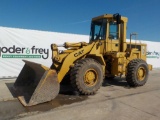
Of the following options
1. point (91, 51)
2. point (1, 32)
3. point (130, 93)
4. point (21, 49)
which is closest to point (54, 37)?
point (21, 49)

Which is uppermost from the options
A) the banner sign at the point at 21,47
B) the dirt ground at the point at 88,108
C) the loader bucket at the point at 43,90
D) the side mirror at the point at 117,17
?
the side mirror at the point at 117,17

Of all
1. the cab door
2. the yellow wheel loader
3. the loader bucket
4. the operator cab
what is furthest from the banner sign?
the cab door

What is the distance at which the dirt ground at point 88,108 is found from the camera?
480 cm

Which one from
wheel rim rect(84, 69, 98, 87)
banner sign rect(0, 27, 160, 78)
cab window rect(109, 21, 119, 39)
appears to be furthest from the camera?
banner sign rect(0, 27, 160, 78)

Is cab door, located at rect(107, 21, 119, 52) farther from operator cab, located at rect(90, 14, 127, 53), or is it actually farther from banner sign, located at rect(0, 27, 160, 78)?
banner sign, located at rect(0, 27, 160, 78)

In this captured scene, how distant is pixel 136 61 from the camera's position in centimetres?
852

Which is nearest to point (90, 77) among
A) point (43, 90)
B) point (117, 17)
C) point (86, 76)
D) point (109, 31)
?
point (86, 76)

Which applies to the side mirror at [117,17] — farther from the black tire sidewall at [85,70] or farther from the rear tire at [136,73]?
the black tire sidewall at [85,70]

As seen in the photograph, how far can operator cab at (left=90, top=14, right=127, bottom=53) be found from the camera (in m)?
Answer: 8.08

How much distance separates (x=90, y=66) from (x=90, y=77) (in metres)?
0.39

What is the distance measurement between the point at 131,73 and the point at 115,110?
126 inches

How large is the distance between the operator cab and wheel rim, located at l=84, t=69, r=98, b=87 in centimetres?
151

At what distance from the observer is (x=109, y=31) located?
8125 mm

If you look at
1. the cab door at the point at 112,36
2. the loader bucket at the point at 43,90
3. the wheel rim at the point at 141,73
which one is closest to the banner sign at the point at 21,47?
the loader bucket at the point at 43,90
